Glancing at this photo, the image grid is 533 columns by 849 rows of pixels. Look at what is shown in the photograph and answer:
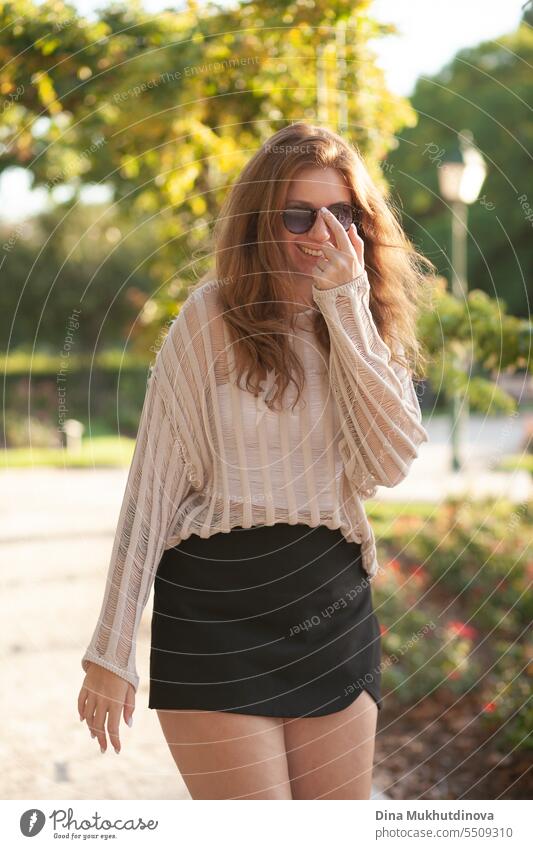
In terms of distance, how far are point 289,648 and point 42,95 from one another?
340 cm

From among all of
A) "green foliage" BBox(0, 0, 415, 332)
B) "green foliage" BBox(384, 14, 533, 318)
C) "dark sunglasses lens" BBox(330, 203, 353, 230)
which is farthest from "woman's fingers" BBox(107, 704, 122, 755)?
"green foliage" BBox(384, 14, 533, 318)

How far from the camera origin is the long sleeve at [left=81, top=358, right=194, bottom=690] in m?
2.15

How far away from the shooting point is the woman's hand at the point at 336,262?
2107mm

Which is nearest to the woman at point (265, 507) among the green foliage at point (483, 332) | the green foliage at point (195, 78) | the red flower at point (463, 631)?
the green foliage at point (483, 332)

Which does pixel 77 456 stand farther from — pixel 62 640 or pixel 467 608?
pixel 467 608

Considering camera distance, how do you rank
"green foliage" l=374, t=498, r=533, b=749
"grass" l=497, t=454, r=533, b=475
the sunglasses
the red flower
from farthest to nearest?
"grass" l=497, t=454, r=533, b=475 < the red flower < "green foliage" l=374, t=498, r=533, b=749 < the sunglasses

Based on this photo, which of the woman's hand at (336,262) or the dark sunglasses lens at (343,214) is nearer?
the woman's hand at (336,262)

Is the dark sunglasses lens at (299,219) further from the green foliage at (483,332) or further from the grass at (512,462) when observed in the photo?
the grass at (512,462)

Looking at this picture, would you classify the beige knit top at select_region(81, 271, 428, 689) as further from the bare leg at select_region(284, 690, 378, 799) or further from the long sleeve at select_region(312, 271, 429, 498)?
the bare leg at select_region(284, 690, 378, 799)

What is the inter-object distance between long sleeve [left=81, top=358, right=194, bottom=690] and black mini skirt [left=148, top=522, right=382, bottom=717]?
0.06 metres

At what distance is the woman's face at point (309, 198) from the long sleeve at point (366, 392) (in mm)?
119

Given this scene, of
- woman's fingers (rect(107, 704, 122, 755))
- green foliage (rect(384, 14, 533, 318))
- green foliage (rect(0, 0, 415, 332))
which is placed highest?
green foliage (rect(384, 14, 533, 318))

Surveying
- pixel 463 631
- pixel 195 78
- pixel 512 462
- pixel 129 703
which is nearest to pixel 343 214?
Answer: pixel 129 703
